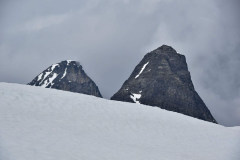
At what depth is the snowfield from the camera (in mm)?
12381

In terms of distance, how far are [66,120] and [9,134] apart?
4.56 m

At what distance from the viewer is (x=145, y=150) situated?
14438mm

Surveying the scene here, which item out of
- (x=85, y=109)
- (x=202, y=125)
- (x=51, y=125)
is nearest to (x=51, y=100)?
(x=85, y=109)

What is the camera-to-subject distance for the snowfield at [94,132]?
487 inches

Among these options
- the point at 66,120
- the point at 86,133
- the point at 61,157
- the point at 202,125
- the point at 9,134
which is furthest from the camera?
the point at 202,125

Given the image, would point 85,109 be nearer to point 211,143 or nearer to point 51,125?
point 51,125

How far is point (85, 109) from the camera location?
2019cm

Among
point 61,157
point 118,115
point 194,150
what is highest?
point 118,115

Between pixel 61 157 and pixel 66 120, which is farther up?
pixel 66 120

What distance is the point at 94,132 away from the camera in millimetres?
16047

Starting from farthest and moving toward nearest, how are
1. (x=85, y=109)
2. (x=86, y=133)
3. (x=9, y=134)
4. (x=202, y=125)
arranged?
(x=202, y=125), (x=85, y=109), (x=86, y=133), (x=9, y=134)

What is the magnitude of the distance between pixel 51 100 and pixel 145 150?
8576mm

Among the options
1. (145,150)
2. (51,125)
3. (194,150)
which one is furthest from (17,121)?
(194,150)

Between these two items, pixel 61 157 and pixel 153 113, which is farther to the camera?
pixel 153 113
